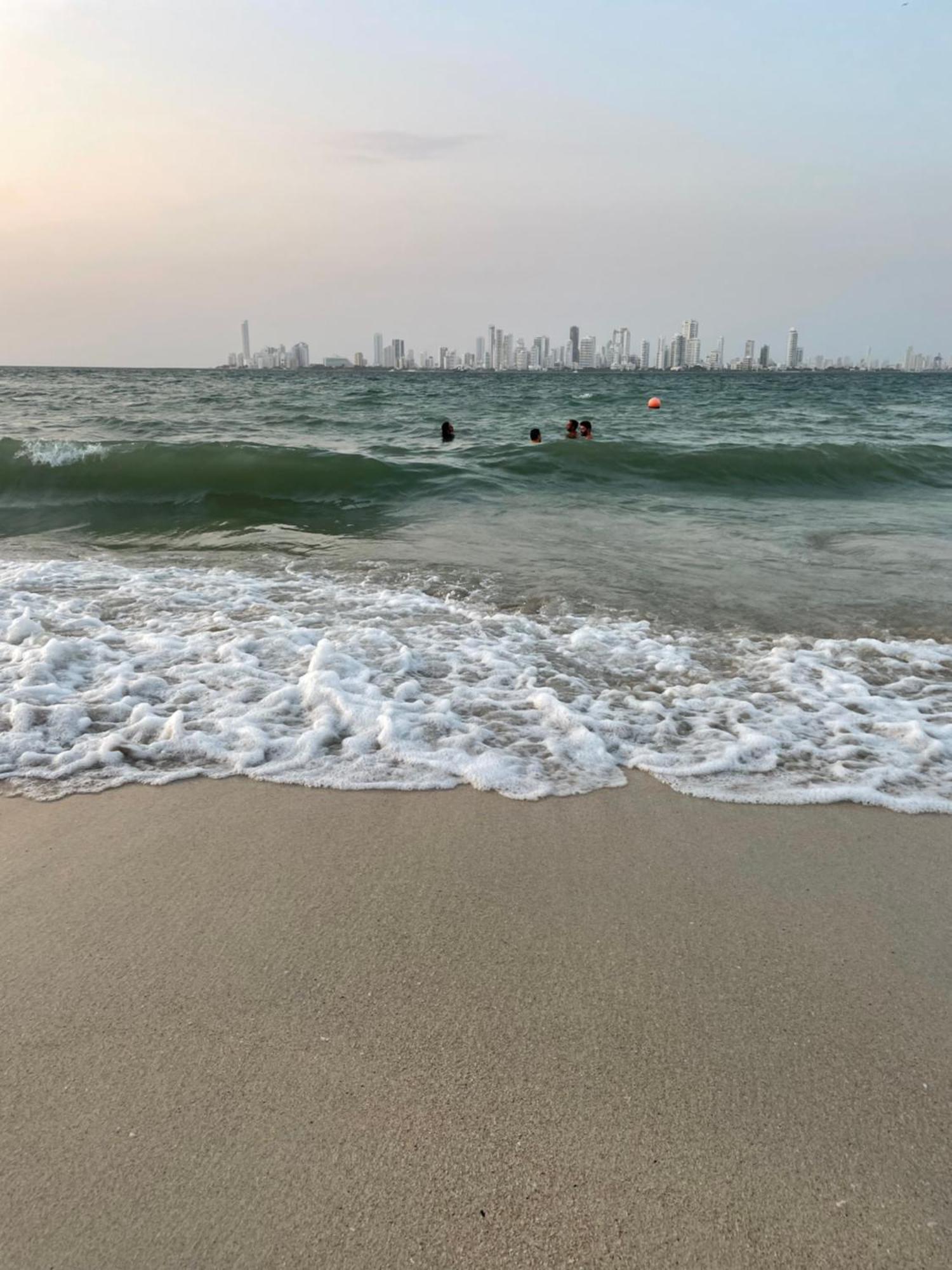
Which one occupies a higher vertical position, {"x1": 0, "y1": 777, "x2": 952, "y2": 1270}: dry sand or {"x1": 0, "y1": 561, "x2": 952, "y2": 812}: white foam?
{"x1": 0, "y1": 561, "x2": 952, "y2": 812}: white foam

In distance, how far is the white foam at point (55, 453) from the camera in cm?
1302

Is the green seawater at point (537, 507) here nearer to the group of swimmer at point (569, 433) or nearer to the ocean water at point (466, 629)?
the ocean water at point (466, 629)

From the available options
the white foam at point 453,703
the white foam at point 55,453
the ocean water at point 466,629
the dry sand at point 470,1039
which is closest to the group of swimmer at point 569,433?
the ocean water at point 466,629

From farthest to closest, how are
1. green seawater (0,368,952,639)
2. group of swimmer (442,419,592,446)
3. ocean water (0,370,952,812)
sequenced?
group of swimmer (442,419,592,446), green seawater (0,368,952,639), ocean water (0,370,952,812)

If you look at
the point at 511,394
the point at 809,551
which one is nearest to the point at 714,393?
the point at 511,394

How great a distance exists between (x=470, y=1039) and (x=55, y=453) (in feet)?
46.3

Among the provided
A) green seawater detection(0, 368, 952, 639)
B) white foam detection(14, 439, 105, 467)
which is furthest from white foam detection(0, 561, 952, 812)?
white foam detection(14, 439, 105, 467)

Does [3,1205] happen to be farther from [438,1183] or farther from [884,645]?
[884,645]

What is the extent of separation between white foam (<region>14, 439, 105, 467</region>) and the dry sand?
1197 cm

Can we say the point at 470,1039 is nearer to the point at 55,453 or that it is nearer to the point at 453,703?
the point at 453,703

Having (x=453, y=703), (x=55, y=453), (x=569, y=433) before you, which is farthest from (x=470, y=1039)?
(x=569, y=433)

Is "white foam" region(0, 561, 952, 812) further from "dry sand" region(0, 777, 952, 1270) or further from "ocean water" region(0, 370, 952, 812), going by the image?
"dry sand" region(0, 777, 952, 1270)

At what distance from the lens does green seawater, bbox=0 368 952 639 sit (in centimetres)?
602

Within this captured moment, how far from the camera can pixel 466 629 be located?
4941 millimetres
